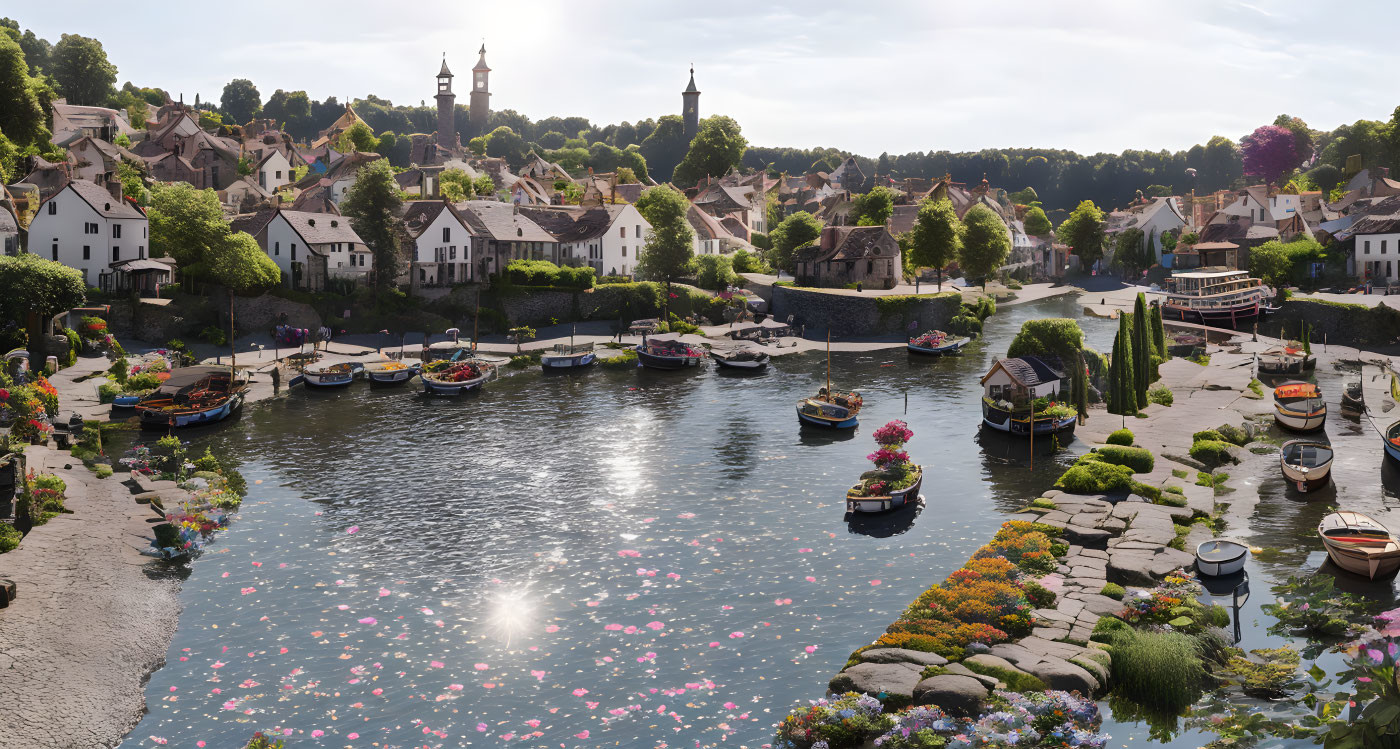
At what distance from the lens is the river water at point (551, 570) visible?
33938 millimetres

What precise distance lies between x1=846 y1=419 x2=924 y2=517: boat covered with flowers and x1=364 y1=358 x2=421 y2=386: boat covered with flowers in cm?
4655

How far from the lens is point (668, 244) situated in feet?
409

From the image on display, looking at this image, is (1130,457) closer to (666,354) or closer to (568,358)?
(666,354)

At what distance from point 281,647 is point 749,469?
99.3 feet

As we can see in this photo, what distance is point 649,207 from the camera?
132125 mm

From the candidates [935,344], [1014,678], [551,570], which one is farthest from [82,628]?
[935,344]

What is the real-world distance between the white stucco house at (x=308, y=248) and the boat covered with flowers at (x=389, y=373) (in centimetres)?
2248

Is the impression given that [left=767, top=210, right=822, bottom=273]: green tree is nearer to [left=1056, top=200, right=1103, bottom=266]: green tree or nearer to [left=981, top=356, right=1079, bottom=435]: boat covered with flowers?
[left=1056, top=200, right=1103, bottom=266]: green tree

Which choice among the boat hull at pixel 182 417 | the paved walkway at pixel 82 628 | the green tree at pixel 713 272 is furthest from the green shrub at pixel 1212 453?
the green tree at pixel 713 272

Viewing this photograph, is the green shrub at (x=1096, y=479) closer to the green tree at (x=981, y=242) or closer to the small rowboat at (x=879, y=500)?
the small rowboat at (x=879, y=500)

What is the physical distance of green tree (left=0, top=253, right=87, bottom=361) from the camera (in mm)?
77812

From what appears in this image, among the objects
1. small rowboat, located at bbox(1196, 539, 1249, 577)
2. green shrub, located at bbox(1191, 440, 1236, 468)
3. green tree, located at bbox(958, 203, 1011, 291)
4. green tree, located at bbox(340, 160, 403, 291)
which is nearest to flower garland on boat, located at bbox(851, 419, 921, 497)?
small rowboat, located at bbox(1196, 539, 1249, 577)

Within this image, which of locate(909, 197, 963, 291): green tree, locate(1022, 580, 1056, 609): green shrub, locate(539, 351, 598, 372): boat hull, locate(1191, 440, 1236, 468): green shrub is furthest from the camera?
locate(909, 197, 963, 291): green tree

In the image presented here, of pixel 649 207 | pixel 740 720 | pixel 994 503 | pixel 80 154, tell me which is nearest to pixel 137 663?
pixel 740 720
